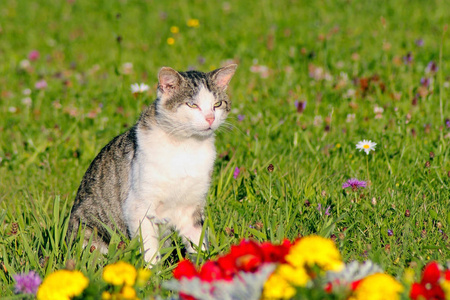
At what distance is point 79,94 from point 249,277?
4.87m

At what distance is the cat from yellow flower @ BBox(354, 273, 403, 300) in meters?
1.81

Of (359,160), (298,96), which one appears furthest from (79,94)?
(359,160)

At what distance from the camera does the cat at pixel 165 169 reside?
12.4 ft

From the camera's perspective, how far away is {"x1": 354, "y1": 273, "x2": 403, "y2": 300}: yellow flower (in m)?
2.07

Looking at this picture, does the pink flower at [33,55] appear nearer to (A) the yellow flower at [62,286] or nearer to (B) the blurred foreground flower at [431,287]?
(A) the yellow flower at [62,286]

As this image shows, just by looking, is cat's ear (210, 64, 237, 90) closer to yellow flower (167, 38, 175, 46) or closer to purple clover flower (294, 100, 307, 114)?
purple clover flower (294, 100, 307, 114)

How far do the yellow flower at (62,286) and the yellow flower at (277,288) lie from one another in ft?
2.44

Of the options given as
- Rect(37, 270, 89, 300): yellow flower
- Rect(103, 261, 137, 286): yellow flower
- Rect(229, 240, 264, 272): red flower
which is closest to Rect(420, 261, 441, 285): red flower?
Rect(229, 240, 264, 272): red flower

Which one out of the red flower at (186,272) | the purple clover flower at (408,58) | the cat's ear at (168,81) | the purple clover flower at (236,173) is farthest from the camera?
the purple clover flower at (408,58)

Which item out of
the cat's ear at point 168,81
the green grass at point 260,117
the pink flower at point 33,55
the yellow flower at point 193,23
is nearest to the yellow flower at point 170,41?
the green grass at point 260,117

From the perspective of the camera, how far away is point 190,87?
13.0 feet

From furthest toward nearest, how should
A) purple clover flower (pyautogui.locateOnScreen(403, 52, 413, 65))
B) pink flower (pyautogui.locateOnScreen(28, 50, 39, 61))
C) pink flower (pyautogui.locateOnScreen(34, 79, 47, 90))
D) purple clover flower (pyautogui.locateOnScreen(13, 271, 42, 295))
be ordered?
pink flower (pyautogui.locateOnScreen(28, 50, 39, 61)) < pink flower (pyautogui.locateOnScreen(34, 79, 47, 90)) < purple clover flower (pyautogui.locateOnScreen(403, 52, 413, 65)) < purple clover flower (pyautogui.locateOnScreen(13, 271, 42, 295))

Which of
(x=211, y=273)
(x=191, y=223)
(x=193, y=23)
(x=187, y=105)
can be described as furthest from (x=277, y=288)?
(x=193, y=23)

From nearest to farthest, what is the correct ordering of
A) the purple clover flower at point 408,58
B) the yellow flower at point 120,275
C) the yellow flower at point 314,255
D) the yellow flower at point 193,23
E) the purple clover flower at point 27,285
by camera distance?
1. the yellow flower at point 314,255
2. the yellow flower at point 120,275
3. the purple clover flower at point 27,285
4. the purple clover flower at point 408,58
5. the yellow flower at point 193,23
